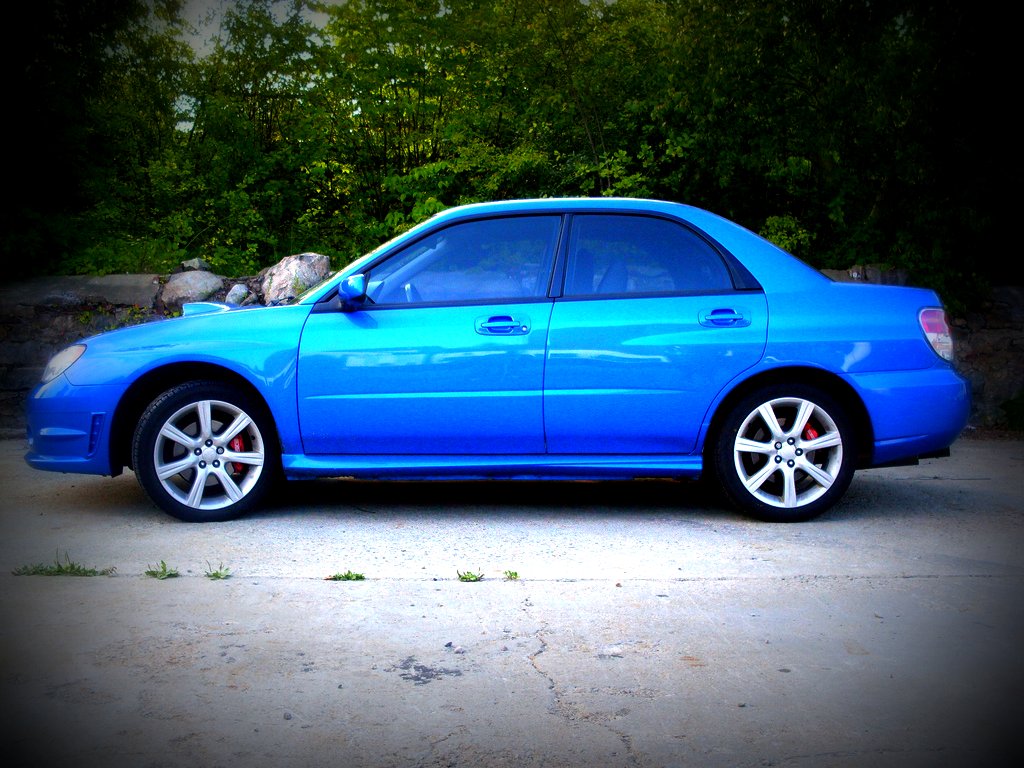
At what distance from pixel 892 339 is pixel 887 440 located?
20.1 inches

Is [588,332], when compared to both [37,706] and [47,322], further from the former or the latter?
[47,322]

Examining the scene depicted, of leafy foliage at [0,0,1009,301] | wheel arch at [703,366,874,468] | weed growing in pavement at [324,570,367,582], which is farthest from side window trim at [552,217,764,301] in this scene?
leafy foliage at [0,0,1009,301]

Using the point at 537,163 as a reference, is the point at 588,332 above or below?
below

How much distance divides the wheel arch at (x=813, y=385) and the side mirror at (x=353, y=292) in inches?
74.4

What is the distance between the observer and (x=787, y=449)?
5387 millimetres

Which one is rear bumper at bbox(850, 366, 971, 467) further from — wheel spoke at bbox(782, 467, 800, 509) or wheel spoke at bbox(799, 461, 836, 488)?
wheel spoke at bbox(782, 467, 800, 509)

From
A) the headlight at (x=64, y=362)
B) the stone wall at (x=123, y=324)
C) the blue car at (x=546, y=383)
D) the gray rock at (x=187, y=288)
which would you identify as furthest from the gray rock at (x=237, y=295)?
the blue car at (x=546, y=383)

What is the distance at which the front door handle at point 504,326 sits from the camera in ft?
17.6

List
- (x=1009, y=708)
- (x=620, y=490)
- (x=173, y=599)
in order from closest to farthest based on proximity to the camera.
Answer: (x=1009, y=708), (x=173, y=599), (x=620, y=490)

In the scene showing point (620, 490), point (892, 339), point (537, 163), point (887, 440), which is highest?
point (537, 163)

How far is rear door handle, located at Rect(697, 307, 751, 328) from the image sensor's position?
5.39 meters

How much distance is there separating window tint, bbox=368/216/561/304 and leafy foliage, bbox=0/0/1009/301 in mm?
3966

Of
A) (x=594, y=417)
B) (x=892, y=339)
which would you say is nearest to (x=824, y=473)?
(x=892, y=339)

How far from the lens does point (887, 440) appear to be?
5391mm
